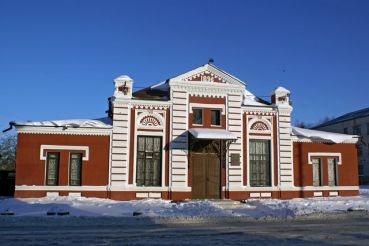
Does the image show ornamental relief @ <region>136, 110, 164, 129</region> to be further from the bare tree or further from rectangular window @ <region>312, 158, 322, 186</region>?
the bare tree

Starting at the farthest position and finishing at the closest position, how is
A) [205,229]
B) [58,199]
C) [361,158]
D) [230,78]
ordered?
1. [361,158]
2. [230,78]
3. [58,199]
4. [205,229]

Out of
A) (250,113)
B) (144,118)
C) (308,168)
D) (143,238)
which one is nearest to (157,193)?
(144,118)

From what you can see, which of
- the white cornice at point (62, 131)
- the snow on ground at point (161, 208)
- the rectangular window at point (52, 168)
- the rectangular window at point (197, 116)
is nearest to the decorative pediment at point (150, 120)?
the white cornice at point (62, 131)

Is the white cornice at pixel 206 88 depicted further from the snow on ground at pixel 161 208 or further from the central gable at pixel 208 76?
the snow on ground at pixel 161 208

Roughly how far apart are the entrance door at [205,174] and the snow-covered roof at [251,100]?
159 inches

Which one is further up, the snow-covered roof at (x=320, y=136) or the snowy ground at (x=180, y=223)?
the snow-covered roof at (x=320, y=136)

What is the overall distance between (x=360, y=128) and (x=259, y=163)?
40.2 m

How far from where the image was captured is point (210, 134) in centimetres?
2328

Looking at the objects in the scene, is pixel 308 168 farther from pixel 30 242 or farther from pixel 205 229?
pixel 30 242

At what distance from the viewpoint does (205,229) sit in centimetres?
1350

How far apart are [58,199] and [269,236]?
13.4m

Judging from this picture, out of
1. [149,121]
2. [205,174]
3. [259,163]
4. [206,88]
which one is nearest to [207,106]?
[206,88]

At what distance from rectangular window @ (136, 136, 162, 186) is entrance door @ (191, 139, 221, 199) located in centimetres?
→ 199

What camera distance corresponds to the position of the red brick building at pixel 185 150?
Result: 75.8 feet
